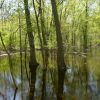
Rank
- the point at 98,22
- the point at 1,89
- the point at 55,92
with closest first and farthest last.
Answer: the point at 55,92 → the point at 1,89 → the point at 98,22

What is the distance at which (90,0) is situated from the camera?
42562 mm

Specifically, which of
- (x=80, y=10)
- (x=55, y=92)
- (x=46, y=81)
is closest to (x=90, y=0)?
(x=80, y=10)

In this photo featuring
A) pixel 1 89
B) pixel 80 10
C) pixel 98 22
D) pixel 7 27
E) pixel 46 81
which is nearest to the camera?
pixel 1 89

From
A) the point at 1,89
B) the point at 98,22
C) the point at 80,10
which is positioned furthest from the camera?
the point at 80,10

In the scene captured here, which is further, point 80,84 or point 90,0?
point 90,0

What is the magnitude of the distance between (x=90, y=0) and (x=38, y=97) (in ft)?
110

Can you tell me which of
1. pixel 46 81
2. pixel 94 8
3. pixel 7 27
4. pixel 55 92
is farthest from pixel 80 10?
pixel 55 92

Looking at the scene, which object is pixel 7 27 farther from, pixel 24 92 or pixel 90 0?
pixel 24 92

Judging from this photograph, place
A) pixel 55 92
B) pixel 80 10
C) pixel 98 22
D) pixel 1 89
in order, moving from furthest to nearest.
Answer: pixel 80 10 < pixel 98 22 < pixel 1 89 < pixel 55 92

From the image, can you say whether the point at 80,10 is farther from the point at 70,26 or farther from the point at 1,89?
the point at 1,89

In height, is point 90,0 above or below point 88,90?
above

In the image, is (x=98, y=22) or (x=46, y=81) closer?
(x=46, y=81)

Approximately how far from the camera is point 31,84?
13930mm

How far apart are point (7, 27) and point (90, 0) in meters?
15.9
